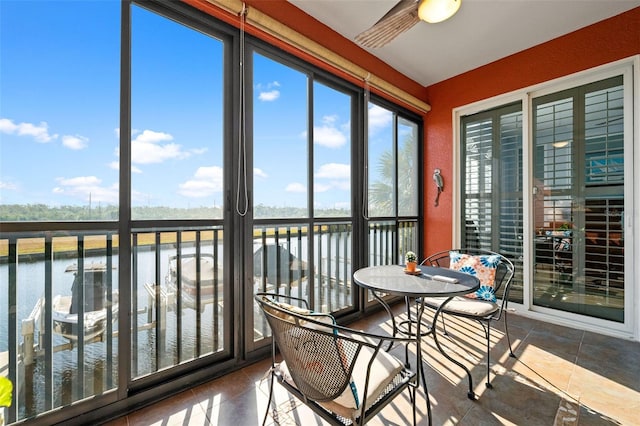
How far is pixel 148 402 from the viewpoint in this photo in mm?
1724

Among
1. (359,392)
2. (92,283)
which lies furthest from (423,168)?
(92,283)

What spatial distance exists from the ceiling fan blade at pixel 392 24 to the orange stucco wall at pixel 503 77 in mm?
1998

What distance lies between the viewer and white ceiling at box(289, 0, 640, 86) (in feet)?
7.95

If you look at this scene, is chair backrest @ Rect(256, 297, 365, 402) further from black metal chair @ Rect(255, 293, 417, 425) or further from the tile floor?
the tile floor

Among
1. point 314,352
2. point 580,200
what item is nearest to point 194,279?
point 314,352

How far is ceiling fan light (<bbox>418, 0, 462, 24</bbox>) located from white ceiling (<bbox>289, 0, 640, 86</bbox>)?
0.76 meters

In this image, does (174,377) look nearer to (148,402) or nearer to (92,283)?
(148,402)

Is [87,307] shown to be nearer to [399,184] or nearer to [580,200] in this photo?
[399,184]

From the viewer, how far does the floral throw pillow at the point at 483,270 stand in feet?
7.77

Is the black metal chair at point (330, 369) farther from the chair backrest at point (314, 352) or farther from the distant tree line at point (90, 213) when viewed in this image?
the distant tree line at point (90, 213)

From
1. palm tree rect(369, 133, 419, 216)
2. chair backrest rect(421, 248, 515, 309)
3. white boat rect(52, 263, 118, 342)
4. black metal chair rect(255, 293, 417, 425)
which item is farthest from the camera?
palm tree rect(369, 133, 419, 216)

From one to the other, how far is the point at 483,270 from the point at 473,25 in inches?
90.0

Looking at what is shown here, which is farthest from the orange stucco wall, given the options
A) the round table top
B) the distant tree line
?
the distant tree line

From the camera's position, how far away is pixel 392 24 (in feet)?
6.31
